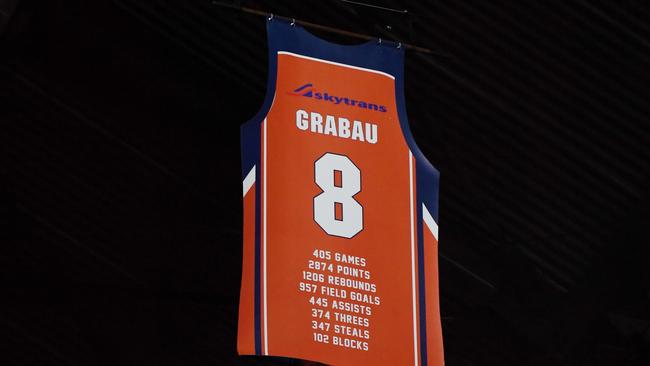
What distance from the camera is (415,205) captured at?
704cm

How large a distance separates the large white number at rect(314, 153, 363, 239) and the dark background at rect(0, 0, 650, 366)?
1475 millimetres

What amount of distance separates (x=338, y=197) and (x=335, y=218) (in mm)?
145

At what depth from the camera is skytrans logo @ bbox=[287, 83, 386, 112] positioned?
7109mm

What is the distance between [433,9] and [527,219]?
2136 mm

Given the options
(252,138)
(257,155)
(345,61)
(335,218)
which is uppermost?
(345,61)

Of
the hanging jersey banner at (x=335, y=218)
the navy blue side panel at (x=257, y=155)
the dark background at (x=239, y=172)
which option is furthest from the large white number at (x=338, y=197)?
the dark background at (x=239, y=172)

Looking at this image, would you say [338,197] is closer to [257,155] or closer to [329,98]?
[257,155]

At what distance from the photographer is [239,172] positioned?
9.56m

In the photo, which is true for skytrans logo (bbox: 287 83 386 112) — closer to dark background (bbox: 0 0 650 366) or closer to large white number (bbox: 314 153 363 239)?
large white number (bbox: 314 153 363 239)

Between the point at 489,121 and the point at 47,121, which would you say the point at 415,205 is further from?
the point at 47,121

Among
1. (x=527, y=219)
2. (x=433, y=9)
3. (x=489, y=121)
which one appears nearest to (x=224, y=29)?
(x=433, y=9)

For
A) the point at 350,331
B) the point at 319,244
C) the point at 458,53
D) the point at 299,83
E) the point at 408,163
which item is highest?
the point at 458,53

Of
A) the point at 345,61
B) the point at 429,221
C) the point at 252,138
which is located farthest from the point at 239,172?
the point at 429,221

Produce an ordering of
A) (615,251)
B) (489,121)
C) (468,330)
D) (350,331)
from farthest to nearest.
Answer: (468,330), (615,251), (489,121), (350,331)
